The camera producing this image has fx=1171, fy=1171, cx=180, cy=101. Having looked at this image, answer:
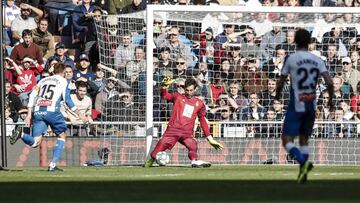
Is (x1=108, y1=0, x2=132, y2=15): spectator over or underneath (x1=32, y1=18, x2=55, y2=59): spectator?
over

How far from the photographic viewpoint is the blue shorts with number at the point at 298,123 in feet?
49.7

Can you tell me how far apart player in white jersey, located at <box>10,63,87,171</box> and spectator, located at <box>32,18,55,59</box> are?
17.3 feet

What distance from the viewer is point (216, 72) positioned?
78.3 feet

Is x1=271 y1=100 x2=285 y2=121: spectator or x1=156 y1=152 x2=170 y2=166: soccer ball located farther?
x1=271 y1=100 x2=285 y2=121: spectator

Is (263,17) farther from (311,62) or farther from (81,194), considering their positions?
(81,194)

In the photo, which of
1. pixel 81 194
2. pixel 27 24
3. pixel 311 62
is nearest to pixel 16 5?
pixel 27 24

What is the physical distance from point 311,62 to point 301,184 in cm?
198

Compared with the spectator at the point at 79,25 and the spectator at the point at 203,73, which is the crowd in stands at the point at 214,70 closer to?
the spectator at the point at 203,73

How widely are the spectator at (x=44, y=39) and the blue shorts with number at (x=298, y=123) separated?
10855 mm

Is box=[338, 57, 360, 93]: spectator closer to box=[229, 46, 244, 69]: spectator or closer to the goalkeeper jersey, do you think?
box=[229, 46, 244, 69]: spectator

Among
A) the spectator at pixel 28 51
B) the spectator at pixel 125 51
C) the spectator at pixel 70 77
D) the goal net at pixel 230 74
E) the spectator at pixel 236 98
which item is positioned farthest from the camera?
the spectator at pixel 28 51

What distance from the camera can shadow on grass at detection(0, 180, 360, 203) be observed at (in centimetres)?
1147

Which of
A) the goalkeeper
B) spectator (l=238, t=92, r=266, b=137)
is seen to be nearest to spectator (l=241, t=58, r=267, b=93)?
spectator (l=238, t=92, r=266, b=137)

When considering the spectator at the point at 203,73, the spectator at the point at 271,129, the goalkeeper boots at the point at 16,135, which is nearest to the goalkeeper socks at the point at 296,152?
the goalkeeper boots at the point at 16,135
